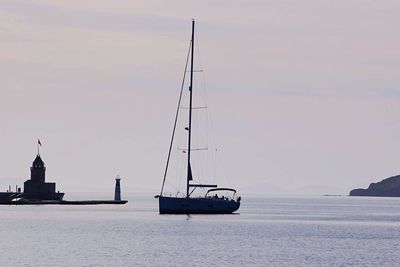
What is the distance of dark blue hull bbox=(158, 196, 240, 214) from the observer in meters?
143

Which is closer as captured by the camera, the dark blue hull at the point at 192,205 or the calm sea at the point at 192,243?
the calm sea at the point at 192,243

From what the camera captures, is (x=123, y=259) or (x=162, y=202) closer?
(x=123, y=259)

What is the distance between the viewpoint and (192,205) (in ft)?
471

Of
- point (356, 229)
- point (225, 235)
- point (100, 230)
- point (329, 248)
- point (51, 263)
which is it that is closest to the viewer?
point (51, 263)

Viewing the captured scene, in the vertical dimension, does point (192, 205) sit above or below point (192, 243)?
above

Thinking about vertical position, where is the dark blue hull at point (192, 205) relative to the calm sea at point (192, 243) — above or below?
above

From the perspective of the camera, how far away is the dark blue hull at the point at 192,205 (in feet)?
470

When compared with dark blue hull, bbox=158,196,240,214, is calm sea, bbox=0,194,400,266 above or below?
below

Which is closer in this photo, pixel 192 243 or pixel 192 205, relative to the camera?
pixel 192 243

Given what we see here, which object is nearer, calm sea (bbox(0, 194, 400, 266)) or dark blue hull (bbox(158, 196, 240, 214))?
calm sea (bbox(0, 194, 400, 266))

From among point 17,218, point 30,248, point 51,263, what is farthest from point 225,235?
point 17,218

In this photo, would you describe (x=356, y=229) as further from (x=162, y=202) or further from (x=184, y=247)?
(x=184, y=247)

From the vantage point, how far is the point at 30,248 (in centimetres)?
9512

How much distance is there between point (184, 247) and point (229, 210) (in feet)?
171
